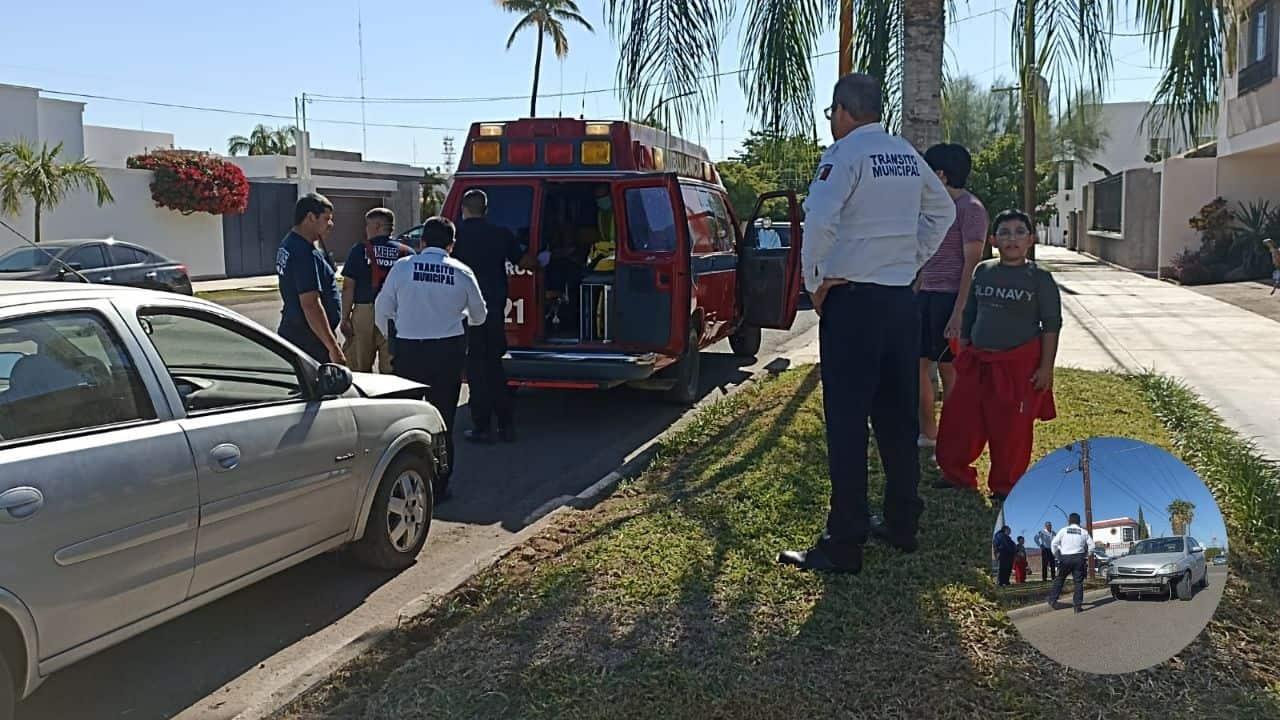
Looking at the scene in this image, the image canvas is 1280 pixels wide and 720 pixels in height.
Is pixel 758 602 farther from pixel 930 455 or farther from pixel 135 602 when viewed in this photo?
pixel 930 455

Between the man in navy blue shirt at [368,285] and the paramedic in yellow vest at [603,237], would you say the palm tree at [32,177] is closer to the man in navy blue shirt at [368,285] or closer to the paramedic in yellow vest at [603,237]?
the paramedic in yellow vest at [603,237]

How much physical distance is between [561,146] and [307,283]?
2.87 m

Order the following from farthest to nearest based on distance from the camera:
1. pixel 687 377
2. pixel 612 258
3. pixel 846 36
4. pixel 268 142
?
pixel 268 142
pixel 612 258
pixel 687 377
pixel 846 36

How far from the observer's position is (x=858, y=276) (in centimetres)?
469

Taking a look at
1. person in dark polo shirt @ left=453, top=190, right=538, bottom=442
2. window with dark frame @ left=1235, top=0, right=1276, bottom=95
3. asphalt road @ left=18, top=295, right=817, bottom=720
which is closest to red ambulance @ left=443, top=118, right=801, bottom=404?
person in dark polo shirt @ left=453, top=190, right=538, bottom=442

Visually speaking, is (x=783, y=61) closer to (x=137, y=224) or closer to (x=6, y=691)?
(x=6, y=691)

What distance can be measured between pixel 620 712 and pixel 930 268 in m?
3.84

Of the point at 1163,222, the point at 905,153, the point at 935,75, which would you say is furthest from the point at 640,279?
the point at 1163,222

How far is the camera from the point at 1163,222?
2564cm

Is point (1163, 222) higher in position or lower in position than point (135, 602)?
higher

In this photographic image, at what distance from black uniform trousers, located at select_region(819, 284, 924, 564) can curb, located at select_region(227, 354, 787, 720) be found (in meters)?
1.66

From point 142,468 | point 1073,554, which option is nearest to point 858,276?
point 1073,554

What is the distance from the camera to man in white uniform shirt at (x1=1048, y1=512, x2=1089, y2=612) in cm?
310

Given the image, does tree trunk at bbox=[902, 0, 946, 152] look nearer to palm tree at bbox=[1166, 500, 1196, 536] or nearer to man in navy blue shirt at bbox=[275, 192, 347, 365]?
man in navy blue shirt at bbox=[275, 192, 347, 365]
